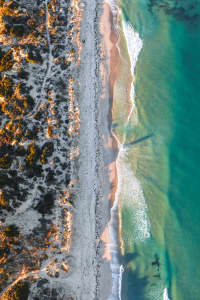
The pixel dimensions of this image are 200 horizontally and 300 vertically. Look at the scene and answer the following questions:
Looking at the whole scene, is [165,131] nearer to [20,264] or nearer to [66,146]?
[66,146]

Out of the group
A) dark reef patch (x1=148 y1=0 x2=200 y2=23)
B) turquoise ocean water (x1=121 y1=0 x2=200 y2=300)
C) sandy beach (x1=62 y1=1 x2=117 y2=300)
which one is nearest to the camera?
turquoise ocean water (x1=121 y1=0 x2=200 y2=300)

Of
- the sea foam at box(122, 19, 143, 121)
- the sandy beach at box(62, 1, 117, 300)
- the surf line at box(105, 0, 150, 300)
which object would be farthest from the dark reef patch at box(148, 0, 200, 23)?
the sandy beach at box(62, 1, 117, 300)

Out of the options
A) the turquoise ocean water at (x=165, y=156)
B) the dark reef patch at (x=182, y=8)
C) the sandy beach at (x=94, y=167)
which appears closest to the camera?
the turquoise ocean water at (x=165, y=156)

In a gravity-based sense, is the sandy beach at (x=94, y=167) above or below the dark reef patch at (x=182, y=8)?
below

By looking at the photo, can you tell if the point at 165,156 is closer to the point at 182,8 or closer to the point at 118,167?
the point at 118,167

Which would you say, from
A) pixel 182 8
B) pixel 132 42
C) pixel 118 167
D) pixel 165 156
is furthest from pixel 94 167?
pixel 182 8

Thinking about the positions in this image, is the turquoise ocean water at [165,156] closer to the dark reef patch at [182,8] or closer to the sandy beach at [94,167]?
the dark reef patch at [182,8]

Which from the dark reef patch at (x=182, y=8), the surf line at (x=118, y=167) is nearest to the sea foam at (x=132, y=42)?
the surf line at (x=118, y=167)

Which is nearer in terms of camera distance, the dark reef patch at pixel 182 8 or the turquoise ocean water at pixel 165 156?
the turquoise ocean water at pixel 165 156

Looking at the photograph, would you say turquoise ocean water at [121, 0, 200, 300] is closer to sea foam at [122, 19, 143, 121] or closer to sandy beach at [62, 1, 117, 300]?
sea foam at [122, 19, 143, 121]
